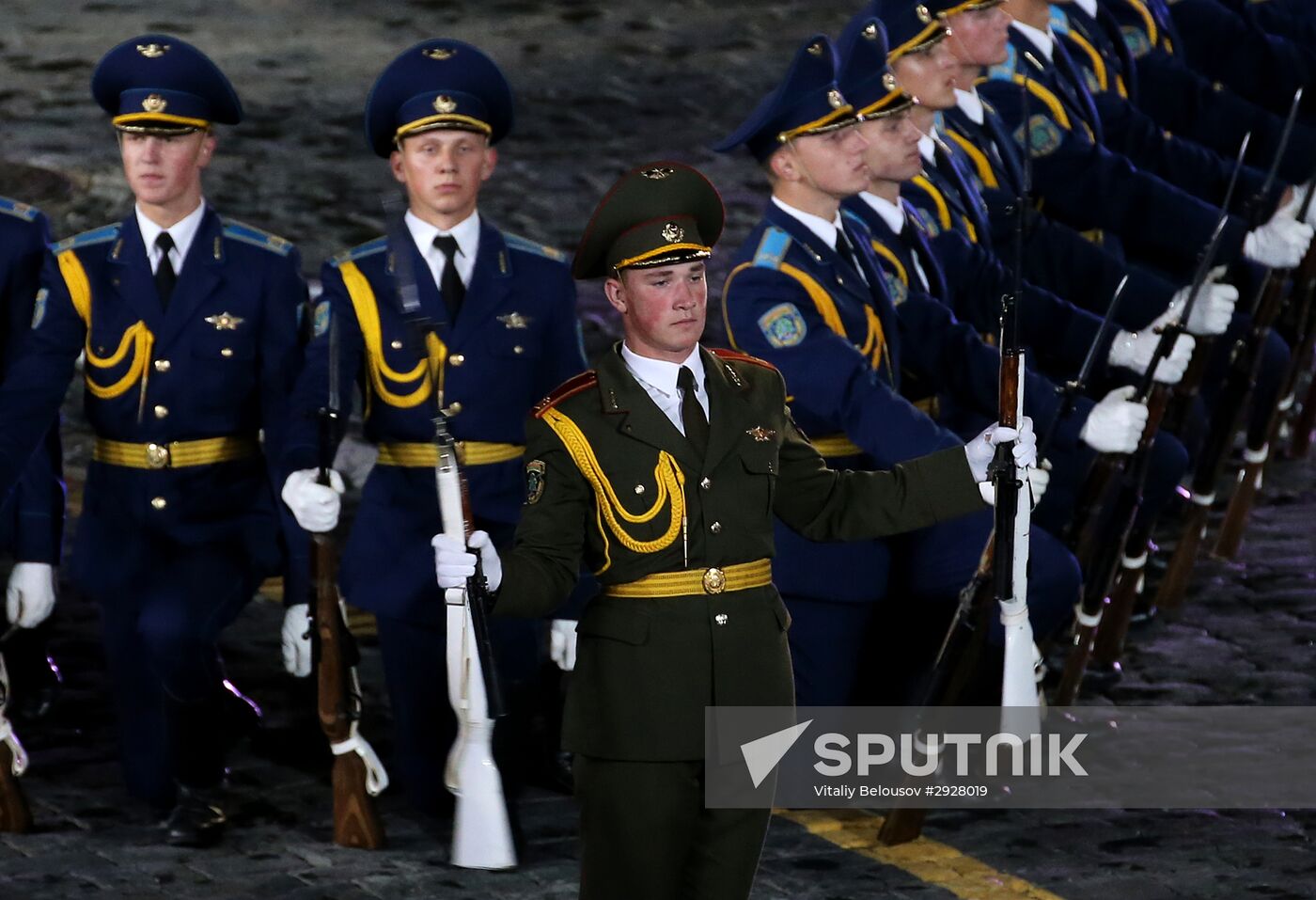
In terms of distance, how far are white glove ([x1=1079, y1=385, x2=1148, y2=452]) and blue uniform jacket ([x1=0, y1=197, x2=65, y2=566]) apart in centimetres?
263

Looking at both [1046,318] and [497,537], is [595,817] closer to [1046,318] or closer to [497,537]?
[497,537]

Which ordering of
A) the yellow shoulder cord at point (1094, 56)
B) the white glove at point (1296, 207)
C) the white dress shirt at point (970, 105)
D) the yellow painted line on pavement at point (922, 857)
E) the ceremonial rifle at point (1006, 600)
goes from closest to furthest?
the ceremonial rifle at point (1006, 600), the yellow painted line on pavement at point (922, 857), the white dress shirt at point (970, 105), the white glove at point (1296, 207), the yellow shoulder cord at point (1094, 56)

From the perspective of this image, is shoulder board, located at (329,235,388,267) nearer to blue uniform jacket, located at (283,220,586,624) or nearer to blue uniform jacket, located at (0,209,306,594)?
blue uniform jacket, located at (283,220,586,624)

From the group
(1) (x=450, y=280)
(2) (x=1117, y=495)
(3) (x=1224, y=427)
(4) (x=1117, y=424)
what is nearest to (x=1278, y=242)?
(3) (x=1224, y=427)

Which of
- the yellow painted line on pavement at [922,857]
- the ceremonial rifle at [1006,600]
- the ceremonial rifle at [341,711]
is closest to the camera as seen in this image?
the ceremonial rifle at [1006,600]

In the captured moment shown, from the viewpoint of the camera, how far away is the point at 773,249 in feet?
22.0

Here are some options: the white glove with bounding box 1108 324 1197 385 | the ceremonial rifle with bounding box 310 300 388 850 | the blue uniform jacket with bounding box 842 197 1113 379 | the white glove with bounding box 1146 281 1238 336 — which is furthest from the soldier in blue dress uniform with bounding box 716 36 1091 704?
the ceremonial rifle with bounding box 310 300 388 850

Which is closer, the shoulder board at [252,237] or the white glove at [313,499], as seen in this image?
the white glove at [313,499]

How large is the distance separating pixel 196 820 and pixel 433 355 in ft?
4.23

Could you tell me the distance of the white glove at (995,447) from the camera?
536 centimetres

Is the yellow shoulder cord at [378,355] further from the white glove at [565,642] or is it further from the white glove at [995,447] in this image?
the white glove at [995,447]

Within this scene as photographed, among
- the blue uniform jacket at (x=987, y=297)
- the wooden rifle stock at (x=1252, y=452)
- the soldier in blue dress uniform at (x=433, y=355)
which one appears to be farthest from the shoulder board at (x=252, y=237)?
the wooden rifle stock at (x=1252, y=452)

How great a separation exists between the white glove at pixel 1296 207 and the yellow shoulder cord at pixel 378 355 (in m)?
3.17

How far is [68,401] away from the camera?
10.6 m
